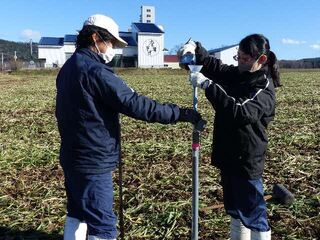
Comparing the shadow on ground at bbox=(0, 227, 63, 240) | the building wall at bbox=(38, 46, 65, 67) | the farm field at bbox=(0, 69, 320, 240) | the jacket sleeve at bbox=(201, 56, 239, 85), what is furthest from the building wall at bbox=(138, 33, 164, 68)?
the jacket sleeve at bbox=(201, 56, 239, 85)

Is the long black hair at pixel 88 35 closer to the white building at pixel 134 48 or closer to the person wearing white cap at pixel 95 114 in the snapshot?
the person wearing white cap at pixel 95 114

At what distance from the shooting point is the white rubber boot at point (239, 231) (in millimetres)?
4020

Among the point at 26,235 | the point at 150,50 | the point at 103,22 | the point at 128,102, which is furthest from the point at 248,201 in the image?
the point at 150,50

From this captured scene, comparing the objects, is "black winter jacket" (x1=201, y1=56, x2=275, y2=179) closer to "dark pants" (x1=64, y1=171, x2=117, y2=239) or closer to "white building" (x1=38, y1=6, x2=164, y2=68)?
"dark pants" (x1=64, y1=171, x2=117, y2=239)

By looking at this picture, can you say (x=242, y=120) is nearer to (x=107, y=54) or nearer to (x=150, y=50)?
(x=107, y=54)

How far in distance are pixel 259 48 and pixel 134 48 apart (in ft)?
250

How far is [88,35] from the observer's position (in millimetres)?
3361

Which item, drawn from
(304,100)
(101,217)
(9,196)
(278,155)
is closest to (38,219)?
(9,196)

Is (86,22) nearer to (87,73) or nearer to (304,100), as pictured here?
(87,73)

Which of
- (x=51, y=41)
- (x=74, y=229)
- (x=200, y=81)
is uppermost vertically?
(x=51, y=41)

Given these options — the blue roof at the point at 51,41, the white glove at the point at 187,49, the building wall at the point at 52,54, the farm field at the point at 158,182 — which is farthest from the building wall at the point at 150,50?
the white glove at the point at 187,49

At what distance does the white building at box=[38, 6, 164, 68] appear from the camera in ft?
254

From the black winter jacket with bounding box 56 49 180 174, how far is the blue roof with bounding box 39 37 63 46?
81.4 m

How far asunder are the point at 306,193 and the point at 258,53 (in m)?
3.14
